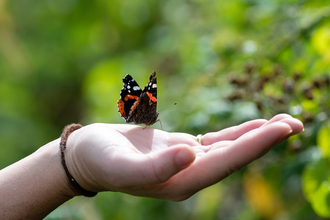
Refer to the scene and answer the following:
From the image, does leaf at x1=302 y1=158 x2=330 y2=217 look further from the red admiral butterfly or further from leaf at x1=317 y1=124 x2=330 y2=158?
the red admiral butterfly

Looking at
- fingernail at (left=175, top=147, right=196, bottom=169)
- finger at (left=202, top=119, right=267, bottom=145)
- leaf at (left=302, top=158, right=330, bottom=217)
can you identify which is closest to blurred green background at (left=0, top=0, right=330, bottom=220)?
leaf at (left=302, top=158, right=330, bottom=217)

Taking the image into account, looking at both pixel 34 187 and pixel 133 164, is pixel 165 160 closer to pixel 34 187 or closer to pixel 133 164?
pixel 133 164

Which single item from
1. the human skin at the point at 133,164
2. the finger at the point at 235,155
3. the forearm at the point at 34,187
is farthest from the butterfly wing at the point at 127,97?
the finger at the point at 235,155

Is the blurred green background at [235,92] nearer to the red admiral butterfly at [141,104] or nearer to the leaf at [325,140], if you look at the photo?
the leaf at [325,140]

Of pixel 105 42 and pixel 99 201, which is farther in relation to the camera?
pixel 105 42

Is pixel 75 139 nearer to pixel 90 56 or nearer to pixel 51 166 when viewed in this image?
pixel 51 166

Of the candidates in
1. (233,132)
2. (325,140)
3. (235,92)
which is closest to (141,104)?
(235,92)

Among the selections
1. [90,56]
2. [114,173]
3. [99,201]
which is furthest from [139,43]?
[114,173]
